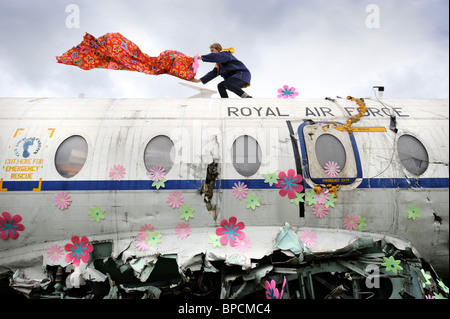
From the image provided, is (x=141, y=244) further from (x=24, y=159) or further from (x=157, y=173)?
(x=24, y=159)

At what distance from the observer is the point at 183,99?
7.71 m

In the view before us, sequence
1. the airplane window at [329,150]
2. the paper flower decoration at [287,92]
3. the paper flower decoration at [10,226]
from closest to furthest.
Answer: the paper flower decoration at [10,226] → the airplane window at [329,150] → the paper flower decoration at [287,92]

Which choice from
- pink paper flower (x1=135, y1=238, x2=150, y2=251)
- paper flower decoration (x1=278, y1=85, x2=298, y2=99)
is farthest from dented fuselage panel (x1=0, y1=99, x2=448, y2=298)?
paper flower decoration (x1=278, y1=85, x2=298, y2=99)

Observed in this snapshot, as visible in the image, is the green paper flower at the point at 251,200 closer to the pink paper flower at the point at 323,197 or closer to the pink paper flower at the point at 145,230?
the pink paper flower at the point at 323,197

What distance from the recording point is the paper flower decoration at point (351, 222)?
6426mm

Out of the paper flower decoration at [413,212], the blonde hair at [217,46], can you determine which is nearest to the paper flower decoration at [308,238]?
the paper flower decoration at [413,212]

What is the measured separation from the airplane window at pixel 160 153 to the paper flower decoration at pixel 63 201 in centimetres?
158

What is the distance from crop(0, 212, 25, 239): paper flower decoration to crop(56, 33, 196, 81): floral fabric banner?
3828mm

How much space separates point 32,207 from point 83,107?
7.61ft

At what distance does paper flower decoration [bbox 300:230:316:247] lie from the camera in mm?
6285

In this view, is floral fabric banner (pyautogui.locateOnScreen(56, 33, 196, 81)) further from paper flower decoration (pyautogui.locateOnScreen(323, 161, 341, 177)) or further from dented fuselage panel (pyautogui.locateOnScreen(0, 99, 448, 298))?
paper flower decoration (pyautogui.locateOnScreen(323, 161, 341, 177))

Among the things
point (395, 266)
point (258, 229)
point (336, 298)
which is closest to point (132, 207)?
point (258, 229)

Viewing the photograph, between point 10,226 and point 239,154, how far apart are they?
15.1 feet
